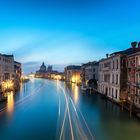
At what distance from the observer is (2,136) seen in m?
20.5

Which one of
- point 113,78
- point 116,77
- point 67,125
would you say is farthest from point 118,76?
point 67,125

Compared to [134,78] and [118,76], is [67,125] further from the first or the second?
[118,76]

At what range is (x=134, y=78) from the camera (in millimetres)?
34438

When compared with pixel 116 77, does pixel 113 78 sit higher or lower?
lower

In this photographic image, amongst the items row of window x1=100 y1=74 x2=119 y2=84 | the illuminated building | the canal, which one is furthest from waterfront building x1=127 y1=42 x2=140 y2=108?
row of window x1=100 y1=74 x2=119 y2=84

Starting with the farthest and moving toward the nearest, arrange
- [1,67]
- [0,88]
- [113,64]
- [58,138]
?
1. [1,67]
2. [0,88]
3. [113,64]
4. [58,138]

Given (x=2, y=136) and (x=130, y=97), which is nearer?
(x=2, y=136)

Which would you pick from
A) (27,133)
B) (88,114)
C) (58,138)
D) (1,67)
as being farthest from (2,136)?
(1,67)

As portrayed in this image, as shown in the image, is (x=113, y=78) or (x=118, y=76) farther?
(x=113, y=78)

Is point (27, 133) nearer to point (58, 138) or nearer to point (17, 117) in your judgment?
point (58, 138)

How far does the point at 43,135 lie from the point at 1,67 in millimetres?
37632

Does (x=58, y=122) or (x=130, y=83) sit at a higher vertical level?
(x=130, y=83)

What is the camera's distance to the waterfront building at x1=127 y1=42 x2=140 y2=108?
32.6m

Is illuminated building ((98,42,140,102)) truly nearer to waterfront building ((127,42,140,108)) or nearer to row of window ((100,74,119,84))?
row of window ((100,74,119,84))
